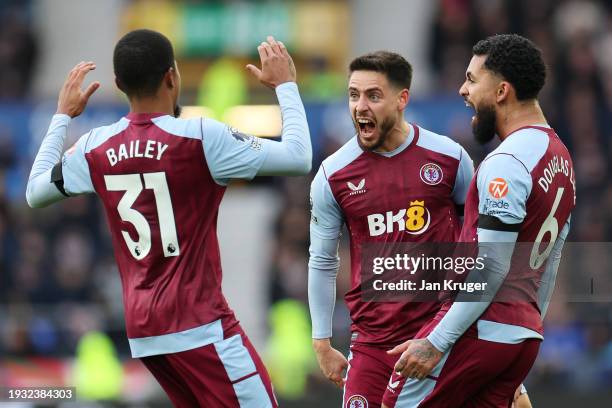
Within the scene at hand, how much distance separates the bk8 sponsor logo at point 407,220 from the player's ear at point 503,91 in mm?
813

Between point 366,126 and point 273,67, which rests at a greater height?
point 273,67

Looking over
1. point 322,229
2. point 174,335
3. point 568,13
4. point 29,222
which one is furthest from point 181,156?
point 568,13

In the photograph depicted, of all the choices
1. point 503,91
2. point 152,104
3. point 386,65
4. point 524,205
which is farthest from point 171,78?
point 524,205

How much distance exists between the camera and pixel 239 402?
211 inches

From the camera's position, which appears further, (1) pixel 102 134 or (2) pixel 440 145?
(2) pixel 440 145

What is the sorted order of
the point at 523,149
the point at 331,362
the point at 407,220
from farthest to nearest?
the point at 331,362, the point at 407,220, the point at 523,149

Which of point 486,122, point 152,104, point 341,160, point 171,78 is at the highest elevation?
point 171,78

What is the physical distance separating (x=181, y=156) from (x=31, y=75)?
1374cm

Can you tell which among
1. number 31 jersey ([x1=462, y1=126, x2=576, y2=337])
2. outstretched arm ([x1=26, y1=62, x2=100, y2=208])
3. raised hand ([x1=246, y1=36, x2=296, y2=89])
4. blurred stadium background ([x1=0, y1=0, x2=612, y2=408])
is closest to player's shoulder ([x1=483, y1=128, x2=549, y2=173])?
number 31 jersey ([x1=462, y1=126, x2=576, y2=337])

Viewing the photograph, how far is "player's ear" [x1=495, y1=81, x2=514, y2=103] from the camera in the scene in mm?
5543

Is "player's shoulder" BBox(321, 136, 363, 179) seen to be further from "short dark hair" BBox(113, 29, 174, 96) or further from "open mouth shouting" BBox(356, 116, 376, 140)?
"short dark hair" BBox(113, 29, 174, 96)

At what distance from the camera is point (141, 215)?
530 cm

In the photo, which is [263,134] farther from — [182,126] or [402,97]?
[182,126]

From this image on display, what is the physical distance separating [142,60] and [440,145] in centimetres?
170
